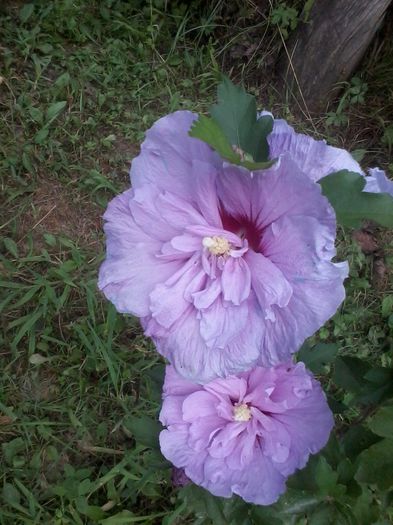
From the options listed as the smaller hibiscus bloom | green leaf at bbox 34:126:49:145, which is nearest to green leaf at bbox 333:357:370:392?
the smaller hibiscus bloom

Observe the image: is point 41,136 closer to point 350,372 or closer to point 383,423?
point 350,372

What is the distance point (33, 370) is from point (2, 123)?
1079 millimetres

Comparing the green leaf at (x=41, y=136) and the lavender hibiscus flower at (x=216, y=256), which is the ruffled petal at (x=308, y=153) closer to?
the lavender hibiscus flower at (x=216, y=256)

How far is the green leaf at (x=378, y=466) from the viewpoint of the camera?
972mm

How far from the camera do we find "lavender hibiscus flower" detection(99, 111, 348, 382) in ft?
2.85

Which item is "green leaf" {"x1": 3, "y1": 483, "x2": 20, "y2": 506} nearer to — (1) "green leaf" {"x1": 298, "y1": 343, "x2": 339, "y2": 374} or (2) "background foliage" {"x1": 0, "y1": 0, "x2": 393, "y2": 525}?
(2) "background foliage" {"x1": 0, "y1": 0, "x2": 393, "y2": 525}

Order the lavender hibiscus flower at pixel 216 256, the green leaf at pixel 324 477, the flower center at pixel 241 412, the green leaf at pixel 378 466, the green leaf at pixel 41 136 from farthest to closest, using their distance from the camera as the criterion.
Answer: the green leaf at pixel 41 136 < the flower center at pixel 241 412 < the green leaf at pixel 324 477 < the green leaf at pixel 378 466 < the lavender hibiscus flower at pixel 216 256

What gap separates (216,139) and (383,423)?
57 cm

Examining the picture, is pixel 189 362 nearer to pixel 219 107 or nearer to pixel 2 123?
pixel 219 107

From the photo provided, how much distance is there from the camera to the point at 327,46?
8.07 feet

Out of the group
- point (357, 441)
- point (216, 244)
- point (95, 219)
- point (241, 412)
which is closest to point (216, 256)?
point (216, 244)

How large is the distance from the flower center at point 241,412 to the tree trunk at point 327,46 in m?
1.75

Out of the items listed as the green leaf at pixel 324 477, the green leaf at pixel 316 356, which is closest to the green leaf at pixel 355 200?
the green leaf at pixel 324 477

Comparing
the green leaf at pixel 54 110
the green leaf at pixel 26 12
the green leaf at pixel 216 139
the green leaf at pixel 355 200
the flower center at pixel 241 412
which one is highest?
the green leaf at pixel 216 139
